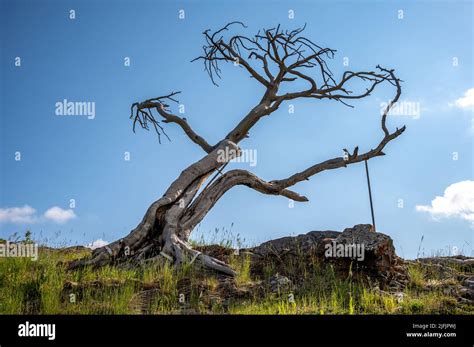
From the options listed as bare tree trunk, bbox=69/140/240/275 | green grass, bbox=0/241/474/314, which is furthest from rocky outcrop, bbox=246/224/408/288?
bare tree trunk, bbox=69/140/240/275

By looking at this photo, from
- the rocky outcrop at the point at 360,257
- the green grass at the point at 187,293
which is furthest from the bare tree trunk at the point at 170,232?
the rocky outcrop at the point at 360,257

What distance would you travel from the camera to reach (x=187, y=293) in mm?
8109

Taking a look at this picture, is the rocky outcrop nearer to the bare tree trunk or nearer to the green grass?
the green grass

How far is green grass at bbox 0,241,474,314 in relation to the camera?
741 cm

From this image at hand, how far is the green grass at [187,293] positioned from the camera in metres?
7.41

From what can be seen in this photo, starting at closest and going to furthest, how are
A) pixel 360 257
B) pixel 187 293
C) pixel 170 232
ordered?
pixel 187 293
pixel 360 257
pixel 170 232

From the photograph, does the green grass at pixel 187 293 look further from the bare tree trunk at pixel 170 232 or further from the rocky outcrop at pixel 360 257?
the bare tree trunk at pixel 170 232

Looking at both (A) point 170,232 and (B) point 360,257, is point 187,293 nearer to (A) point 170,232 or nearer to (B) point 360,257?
(A) point 170,232

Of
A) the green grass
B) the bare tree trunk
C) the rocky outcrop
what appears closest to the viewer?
the green grass

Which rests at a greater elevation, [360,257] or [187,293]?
[360,257]

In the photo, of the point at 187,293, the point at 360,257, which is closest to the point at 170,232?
the point at 187,293
